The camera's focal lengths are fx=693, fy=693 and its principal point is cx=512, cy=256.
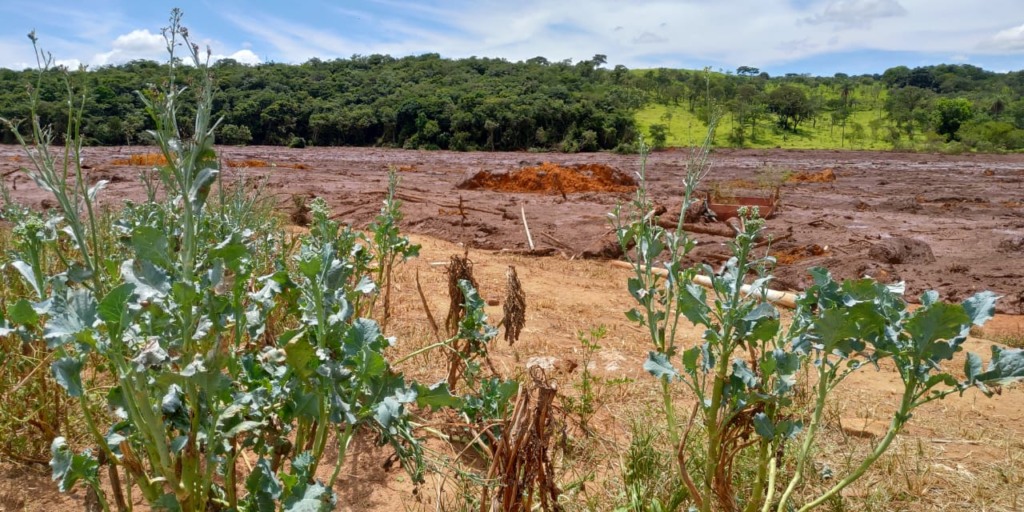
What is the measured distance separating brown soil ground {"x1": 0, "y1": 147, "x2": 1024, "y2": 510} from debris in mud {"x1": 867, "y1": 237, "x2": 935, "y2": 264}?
6 centimetres

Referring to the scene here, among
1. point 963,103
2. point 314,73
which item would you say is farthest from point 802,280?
point 314,73

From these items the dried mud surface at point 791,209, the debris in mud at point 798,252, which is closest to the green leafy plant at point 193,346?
the dried mud surface at point 791,209

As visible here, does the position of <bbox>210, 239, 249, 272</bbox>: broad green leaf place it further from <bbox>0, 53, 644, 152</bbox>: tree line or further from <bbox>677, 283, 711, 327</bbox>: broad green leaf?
<bbox>0, 53, 644, 152</bbox>: tree line

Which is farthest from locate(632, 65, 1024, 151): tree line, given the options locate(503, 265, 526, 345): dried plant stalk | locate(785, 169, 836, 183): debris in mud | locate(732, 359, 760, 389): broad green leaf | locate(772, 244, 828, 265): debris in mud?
locate(732, 359, 760, 389): broad green leaf

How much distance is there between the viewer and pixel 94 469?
5.17 feet

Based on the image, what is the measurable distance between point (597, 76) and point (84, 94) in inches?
3059

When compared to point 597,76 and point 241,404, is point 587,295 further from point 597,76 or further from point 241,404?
point 597,76

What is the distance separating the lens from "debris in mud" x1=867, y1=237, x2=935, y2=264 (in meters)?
9.54

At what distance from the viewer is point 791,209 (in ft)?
50.6

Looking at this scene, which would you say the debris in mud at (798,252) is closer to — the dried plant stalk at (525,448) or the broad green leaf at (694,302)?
the broad green leaf at (694,302)

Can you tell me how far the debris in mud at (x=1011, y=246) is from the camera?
34.8 feet

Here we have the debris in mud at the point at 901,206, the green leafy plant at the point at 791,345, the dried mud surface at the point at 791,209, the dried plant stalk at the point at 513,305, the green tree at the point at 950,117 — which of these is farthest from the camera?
the green tree at the point at 950,117

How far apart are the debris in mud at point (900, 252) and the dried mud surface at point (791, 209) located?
0.09 feet

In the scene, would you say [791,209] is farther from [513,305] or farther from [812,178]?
[513,305]
